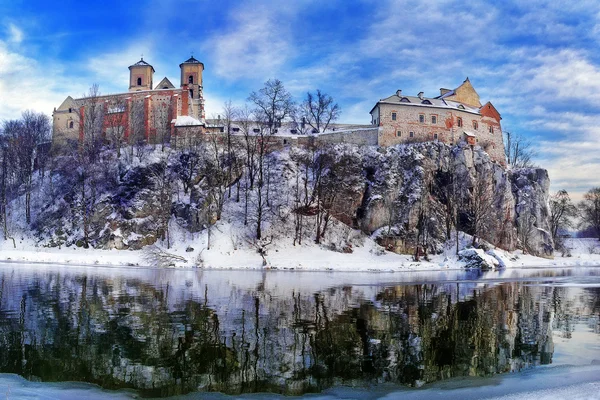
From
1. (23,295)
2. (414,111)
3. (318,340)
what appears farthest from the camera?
(414,111)

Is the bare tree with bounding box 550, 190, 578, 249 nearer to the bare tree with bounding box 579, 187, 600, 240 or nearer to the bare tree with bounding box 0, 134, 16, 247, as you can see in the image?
the bare tree with bounding box 579, 187, 600, 240

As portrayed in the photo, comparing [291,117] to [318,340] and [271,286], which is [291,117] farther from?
[318,340]

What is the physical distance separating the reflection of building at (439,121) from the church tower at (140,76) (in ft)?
113

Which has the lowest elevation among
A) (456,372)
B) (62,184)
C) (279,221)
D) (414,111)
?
(456,372)

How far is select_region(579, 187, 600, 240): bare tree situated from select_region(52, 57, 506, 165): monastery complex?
99.5 feet

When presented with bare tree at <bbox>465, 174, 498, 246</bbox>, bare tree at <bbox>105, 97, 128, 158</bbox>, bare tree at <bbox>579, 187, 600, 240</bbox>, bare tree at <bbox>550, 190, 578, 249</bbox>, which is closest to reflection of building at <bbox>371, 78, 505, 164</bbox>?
bare tree at <bbox>465, 174, 498, 246</bbox>

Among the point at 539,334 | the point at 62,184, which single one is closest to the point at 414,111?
the point at 62,184

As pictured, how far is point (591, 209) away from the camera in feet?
308

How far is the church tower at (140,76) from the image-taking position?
75.4m

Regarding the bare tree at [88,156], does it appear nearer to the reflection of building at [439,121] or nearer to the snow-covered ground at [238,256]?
the snow-covered ground at [238,256]

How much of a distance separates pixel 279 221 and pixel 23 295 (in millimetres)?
34175

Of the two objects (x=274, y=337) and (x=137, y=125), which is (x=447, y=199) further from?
(x=274, y=337)

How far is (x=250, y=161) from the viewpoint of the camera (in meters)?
60.8

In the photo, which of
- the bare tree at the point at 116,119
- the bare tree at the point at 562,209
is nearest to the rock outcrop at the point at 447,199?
the bare tree at the point at 562,209
